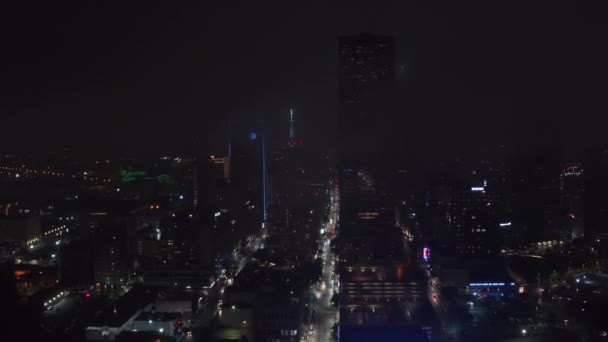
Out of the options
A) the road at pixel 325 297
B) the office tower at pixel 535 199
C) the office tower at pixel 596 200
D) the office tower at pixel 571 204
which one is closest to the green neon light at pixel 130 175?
the road at pixel 325 297

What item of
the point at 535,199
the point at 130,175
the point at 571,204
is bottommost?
the point at 571,204

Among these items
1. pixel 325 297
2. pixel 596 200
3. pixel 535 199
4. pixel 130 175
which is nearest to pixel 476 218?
pixel 535 199

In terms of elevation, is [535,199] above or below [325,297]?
above

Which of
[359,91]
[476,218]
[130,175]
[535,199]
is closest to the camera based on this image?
[359,91]

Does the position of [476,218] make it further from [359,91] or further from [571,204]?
[359,91]

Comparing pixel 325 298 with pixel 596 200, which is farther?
pixel 596 200

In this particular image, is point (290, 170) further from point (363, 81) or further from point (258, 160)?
point (363, 81)

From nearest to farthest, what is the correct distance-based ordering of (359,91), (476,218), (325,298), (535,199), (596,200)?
(325,298), (359,91), (476,218), (596,200), (535,199)

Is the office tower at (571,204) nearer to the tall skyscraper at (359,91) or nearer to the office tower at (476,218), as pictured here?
the office tower at (476,218)

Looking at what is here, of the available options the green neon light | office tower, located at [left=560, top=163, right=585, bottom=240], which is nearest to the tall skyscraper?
office tower, located at [left=560, top=163, right=585, bottom=240]

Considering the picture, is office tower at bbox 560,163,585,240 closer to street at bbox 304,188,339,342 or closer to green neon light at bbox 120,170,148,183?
street at bbox 304,188,339,342
